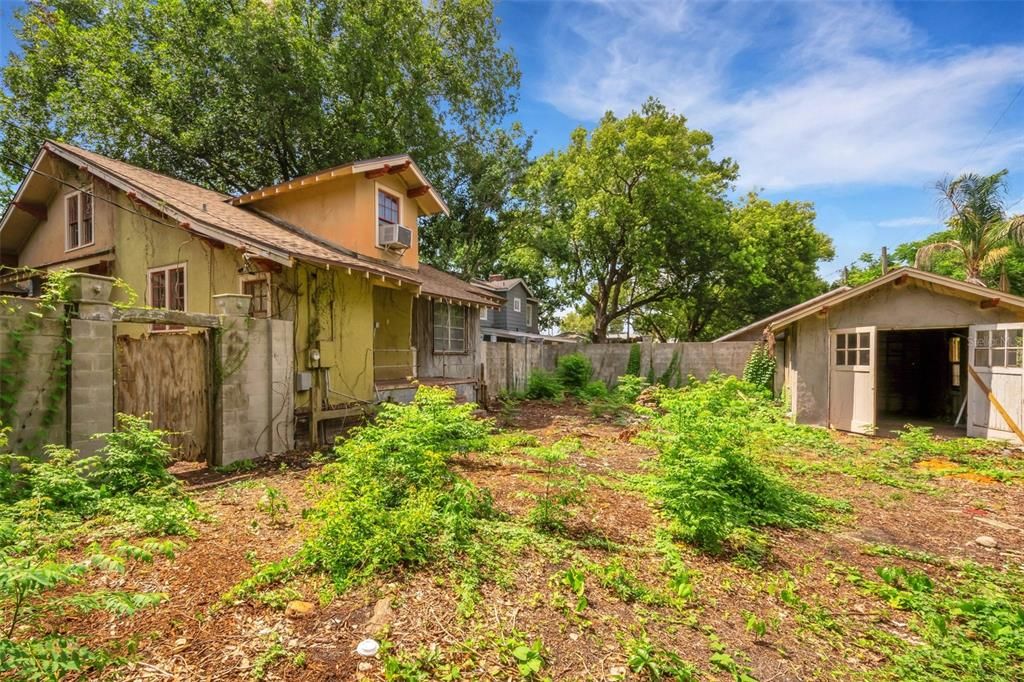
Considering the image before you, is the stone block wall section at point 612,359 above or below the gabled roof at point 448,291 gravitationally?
below

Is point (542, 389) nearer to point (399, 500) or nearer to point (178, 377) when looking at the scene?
point (178, 377)

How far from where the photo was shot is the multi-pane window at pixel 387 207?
1163 centimetres

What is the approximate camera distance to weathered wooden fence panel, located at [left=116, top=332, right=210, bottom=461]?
6.48m

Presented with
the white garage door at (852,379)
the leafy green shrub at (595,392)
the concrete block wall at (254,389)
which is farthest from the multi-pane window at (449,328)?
the white garage door at (852,379)

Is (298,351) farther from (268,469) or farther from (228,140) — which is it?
(228,140)

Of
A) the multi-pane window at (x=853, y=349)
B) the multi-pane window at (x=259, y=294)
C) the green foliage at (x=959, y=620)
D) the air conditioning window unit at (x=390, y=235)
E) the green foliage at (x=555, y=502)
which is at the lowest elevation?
the green foliage at (x=959, y=620)

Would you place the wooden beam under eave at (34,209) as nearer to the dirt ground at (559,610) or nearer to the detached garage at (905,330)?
the dirt ground at (559,610)

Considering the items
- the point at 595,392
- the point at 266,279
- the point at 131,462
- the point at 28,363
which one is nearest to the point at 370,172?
the point at 266,279

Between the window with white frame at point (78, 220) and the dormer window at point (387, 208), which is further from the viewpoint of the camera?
the dormer window at point (387, 208)

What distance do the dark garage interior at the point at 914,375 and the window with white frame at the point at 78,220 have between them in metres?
19.8

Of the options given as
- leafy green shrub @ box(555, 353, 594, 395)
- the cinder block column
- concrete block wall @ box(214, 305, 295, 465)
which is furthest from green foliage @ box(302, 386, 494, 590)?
leafy green shrub @ box(555, 353, 594, 395)

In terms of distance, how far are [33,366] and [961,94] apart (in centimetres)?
1577

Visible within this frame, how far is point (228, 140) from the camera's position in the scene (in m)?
17.0

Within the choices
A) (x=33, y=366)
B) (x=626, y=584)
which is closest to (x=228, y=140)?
(x=33, y=366)
